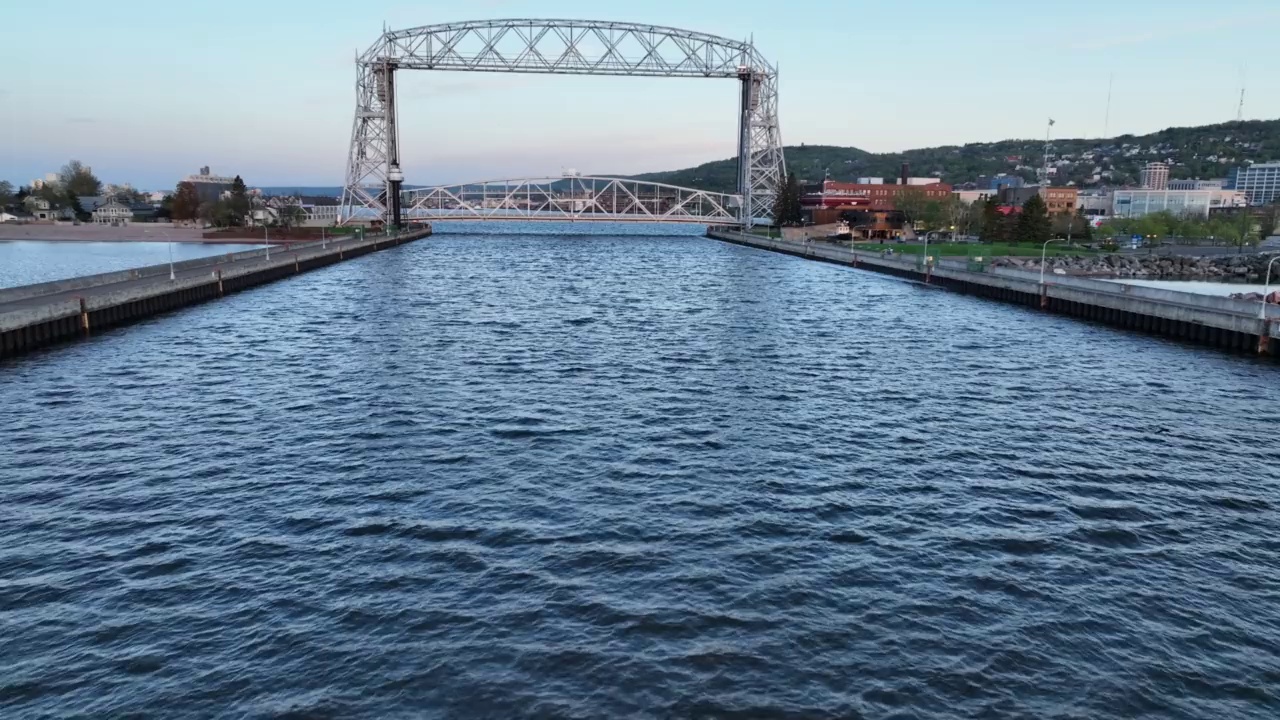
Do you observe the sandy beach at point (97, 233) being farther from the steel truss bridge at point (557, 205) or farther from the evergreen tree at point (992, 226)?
the evergreen tree at point (992, 226)

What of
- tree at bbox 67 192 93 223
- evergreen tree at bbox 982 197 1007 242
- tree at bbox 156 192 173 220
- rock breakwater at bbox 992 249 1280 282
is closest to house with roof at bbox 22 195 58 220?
tree at bbox 67 192 93 223

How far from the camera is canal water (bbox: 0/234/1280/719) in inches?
508

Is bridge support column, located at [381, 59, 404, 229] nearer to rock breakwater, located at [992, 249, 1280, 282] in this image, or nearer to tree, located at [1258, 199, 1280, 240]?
rock breakwater, located at [992, 249, 1280, 282]

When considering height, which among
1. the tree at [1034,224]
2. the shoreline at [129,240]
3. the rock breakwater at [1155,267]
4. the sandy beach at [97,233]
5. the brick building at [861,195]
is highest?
the brick building at [861,195]

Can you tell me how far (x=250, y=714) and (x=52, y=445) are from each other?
1682 centimetres

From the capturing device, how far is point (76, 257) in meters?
111

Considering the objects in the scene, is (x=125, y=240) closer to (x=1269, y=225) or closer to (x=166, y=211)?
(x=166, y=211)

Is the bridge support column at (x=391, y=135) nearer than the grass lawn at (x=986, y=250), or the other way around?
the grass lawn at (x=986, y=250)

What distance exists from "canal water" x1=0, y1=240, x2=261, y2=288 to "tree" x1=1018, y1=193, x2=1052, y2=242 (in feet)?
343

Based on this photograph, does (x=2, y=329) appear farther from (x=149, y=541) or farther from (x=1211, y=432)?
(x=1211, y=432)

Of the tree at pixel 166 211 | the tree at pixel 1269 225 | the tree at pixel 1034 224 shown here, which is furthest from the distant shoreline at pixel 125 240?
the tree at pixel 1269 225

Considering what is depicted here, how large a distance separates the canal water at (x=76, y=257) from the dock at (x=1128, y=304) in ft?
254

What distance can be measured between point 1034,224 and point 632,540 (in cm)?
11321

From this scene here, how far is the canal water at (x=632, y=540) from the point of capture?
1290 centimetres
